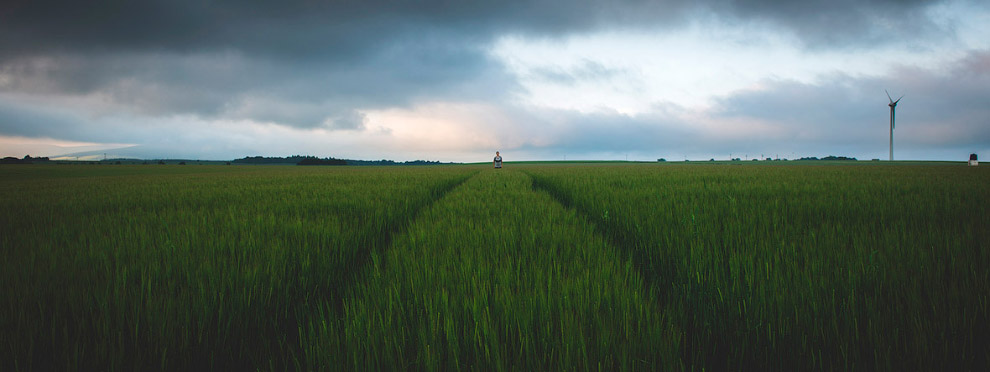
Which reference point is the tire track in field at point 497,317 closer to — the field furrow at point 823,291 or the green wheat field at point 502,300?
the green wheat field at point 502,300

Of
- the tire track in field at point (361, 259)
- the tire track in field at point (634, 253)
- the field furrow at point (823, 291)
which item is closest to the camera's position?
the field furrow at point (823, 291)

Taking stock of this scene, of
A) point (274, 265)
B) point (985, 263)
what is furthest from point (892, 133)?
point (274, 265)

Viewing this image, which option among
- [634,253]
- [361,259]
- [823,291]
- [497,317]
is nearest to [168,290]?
[361,259]

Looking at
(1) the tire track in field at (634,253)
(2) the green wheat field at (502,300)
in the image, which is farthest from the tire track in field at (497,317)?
(1) the tire track in field at (634,253)

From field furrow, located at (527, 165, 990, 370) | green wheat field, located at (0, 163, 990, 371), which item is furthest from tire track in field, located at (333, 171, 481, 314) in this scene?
field furrow, located at (527, 165, 990, 370)

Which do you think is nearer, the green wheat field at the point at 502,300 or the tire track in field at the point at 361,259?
the green wheat field at the point at 502,300

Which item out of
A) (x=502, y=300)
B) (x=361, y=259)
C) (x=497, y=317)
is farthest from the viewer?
(x=361, y=259)

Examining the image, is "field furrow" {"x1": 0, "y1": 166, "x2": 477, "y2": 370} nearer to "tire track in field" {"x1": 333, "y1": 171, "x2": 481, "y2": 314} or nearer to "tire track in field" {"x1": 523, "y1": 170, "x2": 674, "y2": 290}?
"tire track in field" {"x1": 333, "y1": 171, "x2": 481, "y2": 314}

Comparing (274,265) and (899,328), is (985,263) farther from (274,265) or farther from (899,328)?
(274,265)

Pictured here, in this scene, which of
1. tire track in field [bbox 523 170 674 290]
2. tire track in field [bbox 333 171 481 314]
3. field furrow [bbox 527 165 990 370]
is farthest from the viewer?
tire track in field [bbox 523 170 674 290]

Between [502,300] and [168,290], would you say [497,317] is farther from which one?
[168,290]

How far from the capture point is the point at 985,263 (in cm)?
170

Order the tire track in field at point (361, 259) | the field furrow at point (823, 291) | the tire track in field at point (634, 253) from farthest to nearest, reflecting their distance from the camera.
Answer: the tire track in field at point (634, 253), the tire track in field at point (361, 259), the field furrow at point (823, 291)

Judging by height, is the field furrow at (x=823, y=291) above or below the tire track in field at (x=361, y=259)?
above
